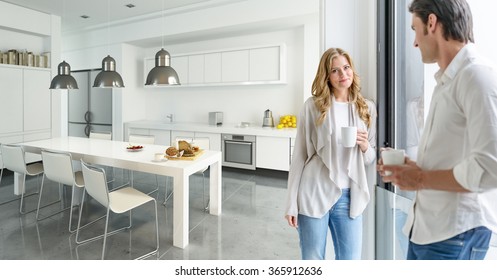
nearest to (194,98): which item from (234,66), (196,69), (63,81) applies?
(196,69)

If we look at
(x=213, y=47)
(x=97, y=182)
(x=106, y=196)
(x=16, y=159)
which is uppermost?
(x=213, y=47)

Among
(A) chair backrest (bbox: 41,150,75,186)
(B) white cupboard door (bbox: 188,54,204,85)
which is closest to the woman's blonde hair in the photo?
(A) chair backrest (bbox: 41,150,75,186)

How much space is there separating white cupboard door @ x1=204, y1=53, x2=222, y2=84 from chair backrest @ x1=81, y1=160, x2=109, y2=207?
350 cm

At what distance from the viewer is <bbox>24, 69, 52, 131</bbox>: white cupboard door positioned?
513cm

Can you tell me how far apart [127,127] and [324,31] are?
5646mm

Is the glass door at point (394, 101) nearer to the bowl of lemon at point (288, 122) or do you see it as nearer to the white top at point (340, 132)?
the white top at point (340, 132)

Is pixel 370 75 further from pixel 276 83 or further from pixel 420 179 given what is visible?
pixel 276 83

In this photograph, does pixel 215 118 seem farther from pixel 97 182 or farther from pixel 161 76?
pixel 97 182

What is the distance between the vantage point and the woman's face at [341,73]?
1.30m

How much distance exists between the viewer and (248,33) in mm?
5285

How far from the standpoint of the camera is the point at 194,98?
6.13 meters

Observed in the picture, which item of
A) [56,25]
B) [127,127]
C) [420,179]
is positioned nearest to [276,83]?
[127,127]

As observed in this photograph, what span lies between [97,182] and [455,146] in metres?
2.35

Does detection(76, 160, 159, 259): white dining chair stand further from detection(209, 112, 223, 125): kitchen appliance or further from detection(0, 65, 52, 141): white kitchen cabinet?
detection(0, 65, 52, 141): white kitchen cabinet
